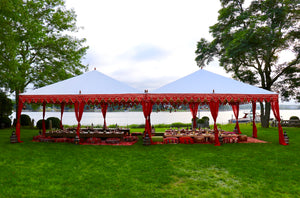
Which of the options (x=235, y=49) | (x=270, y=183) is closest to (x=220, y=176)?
(x=270, y=183)

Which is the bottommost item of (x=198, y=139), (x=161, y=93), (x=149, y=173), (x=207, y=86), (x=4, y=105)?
(x=149, y=173)

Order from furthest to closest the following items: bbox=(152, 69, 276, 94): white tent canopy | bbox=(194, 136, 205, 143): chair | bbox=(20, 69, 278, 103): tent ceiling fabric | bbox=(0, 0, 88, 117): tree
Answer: bbox=(0, 0, 88, 117): tree → bbox=(194, 136, 205, 143): chair → bbox=(152, 69, 276, 94): white tent canopy → bbox=(20, 69, 278, 103): tent ceiling fabric

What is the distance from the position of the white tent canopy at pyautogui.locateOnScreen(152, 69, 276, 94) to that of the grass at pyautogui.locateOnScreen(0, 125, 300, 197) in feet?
12.6

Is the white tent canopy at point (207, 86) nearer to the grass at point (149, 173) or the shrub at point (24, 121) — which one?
the grass at point (149, 173)

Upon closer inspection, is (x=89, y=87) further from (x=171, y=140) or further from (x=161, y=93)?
(x=171, y=140)

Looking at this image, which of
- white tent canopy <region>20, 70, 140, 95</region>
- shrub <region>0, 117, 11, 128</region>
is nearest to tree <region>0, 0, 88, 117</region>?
shrub <region>0, 117, 11, 128</region>

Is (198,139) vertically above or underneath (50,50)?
underneath

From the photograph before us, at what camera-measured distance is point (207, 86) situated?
1227 cm

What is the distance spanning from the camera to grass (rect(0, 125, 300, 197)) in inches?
201

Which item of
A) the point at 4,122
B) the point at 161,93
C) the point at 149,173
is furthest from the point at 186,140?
the point at 4,122

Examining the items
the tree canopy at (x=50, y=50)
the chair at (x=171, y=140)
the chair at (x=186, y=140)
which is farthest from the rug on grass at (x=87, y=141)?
the tree canopy at (x=50, y=50)

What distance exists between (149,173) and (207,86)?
297 inches

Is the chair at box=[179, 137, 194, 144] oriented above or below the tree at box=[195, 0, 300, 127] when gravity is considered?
below

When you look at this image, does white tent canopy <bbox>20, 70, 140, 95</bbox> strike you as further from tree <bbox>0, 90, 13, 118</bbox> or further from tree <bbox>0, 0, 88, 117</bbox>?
tree <bbox>0, 90, 13, 118</bbox>
